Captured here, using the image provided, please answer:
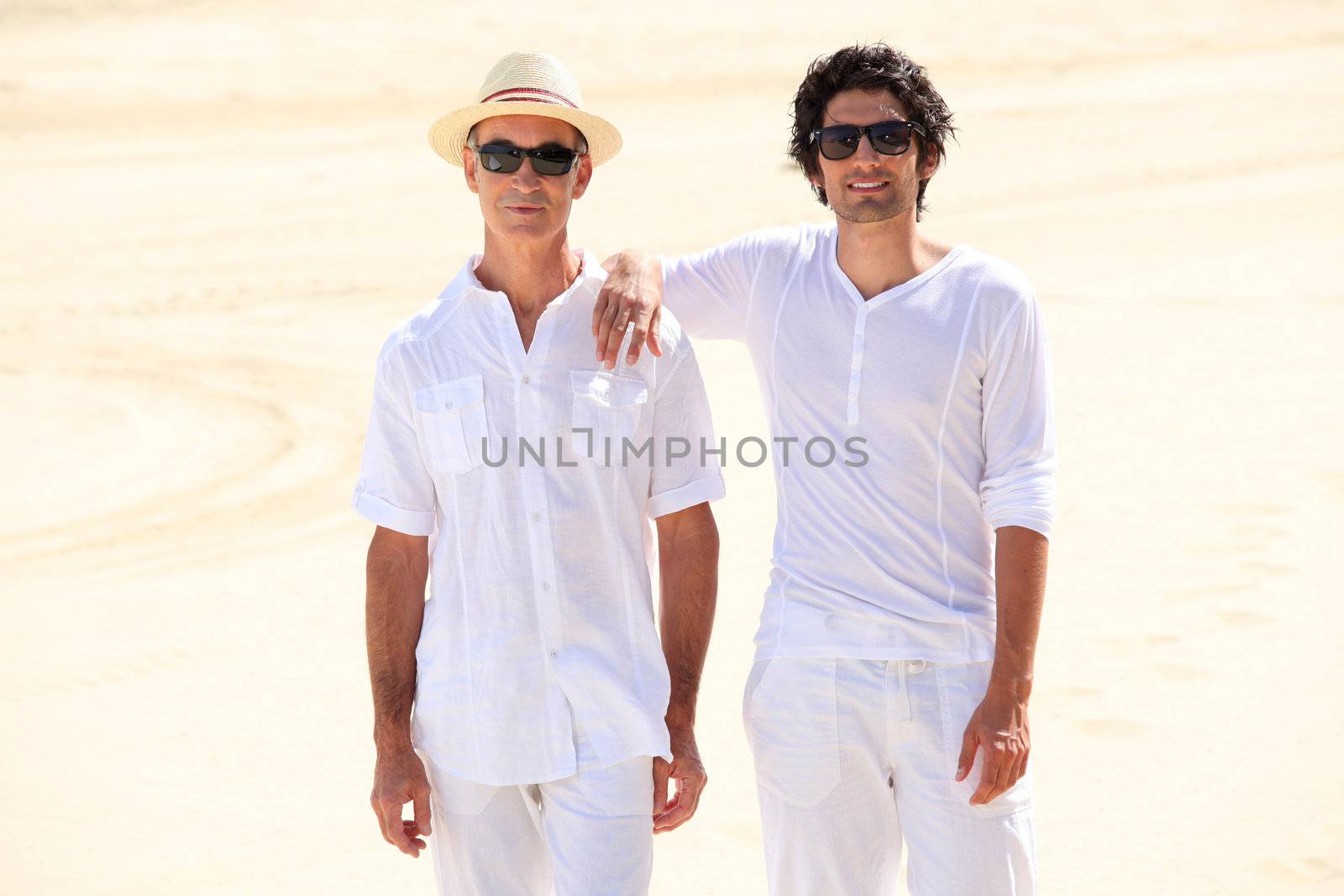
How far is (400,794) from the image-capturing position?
3.08 m

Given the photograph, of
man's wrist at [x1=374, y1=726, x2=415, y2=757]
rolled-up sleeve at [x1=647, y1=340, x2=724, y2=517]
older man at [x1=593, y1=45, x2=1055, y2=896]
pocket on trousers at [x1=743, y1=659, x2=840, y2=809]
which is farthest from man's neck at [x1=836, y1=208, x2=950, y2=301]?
man's wrist at [x1=374, y1=726, x2=415, y2=757]

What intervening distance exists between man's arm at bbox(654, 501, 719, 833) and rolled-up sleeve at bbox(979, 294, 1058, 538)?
1.96 feet

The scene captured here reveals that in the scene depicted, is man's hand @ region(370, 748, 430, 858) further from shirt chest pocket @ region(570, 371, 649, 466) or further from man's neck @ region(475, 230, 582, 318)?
man's neck @ region(475, 230, 582, 318)

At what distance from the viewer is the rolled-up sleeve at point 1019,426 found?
3098mm

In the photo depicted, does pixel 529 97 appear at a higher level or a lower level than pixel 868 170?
higher

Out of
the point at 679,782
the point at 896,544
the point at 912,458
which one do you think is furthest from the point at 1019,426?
the point at 679,782

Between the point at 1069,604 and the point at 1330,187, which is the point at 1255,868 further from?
the point at 1330,187

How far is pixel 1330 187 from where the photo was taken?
56.0ft

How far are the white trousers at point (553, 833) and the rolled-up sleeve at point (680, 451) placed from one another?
0.53 meters

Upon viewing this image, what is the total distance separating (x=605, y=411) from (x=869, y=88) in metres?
0.92

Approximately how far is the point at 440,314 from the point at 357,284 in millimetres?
11352

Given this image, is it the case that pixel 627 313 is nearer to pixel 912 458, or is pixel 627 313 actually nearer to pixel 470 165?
pixel 470 165

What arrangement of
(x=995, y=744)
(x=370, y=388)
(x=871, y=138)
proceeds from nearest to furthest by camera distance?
(x=995, y=744)
(x=871, y=138)
(x=370, y=388)

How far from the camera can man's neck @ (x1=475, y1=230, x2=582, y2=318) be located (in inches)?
124
